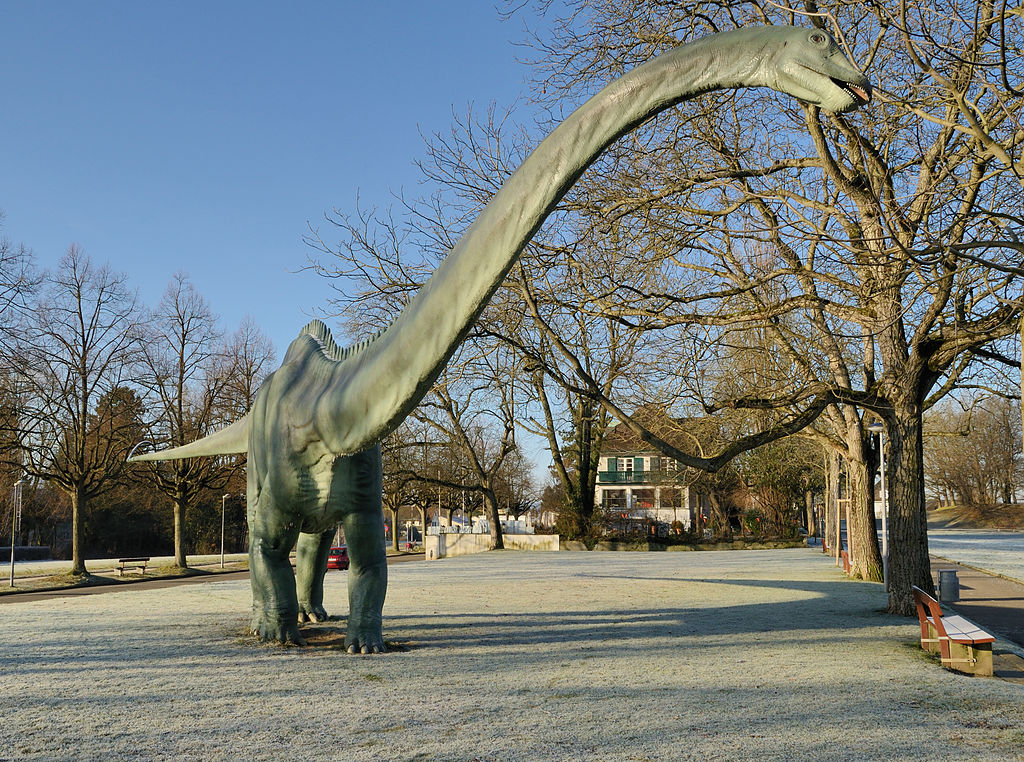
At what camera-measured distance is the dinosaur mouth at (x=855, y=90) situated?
356cm

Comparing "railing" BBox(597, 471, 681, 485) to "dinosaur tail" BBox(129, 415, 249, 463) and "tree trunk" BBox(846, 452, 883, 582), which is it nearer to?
"tree trunk" BBox(846, 452, 883, 582)

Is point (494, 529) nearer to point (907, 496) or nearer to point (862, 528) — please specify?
point (862, 528)

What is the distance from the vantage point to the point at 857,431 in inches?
622

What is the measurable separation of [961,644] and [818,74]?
652cm

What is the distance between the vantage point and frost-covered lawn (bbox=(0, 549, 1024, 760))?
523cm

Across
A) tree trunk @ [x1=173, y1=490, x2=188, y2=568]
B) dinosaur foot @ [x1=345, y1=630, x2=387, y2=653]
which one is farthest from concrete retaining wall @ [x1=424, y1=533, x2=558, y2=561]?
dinosaur foot @ [x1=345, y1=630, x2=387, y2=653]

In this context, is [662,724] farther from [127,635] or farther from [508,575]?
[508,575]

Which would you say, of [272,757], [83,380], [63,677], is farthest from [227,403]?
[272,757]

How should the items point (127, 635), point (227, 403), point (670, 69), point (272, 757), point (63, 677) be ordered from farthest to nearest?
point (227, 403)
point (127, 635)
point (63, 677)
point (272, 757)
point (670, 69)

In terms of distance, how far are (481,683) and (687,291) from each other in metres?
6.92

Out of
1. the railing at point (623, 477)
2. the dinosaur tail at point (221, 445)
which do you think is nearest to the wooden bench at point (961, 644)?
the dinosaur tail at point (221, 445)

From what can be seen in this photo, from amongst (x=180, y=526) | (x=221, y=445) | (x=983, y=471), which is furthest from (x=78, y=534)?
(x=983, y=471)

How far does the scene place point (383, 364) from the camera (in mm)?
5555

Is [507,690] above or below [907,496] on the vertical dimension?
below
